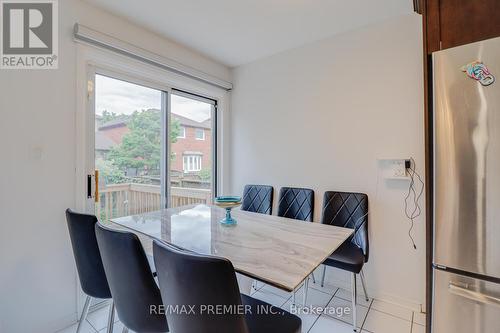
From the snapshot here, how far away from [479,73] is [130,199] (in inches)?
103

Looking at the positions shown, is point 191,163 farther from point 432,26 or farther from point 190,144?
point 432,26

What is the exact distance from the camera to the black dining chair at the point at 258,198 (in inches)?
107

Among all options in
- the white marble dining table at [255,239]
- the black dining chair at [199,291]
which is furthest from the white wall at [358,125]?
the black dining chair at [199,291]

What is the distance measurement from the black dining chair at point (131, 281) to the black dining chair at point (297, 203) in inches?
64.1

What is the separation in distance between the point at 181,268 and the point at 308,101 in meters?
2.20

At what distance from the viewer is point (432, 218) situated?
50.0 inches

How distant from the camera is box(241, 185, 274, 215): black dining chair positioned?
8.91ft

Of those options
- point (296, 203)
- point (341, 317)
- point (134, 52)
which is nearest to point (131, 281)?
point (341, 317)

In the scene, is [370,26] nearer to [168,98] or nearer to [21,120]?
[168,98]

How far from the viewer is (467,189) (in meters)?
1.12

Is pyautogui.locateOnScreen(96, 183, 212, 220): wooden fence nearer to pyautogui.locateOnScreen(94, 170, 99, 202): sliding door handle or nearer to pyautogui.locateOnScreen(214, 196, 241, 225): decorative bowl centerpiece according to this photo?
pyautogui.locateOnScreen(94, 170, 99, 202): sliding door handle

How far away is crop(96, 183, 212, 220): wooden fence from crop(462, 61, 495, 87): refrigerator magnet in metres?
2.55

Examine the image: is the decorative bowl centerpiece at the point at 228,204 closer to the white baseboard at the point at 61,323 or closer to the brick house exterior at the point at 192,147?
the brick house exterior at the point at 192,147

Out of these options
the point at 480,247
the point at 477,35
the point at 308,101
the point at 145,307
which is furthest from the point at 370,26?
the point at 145,307
